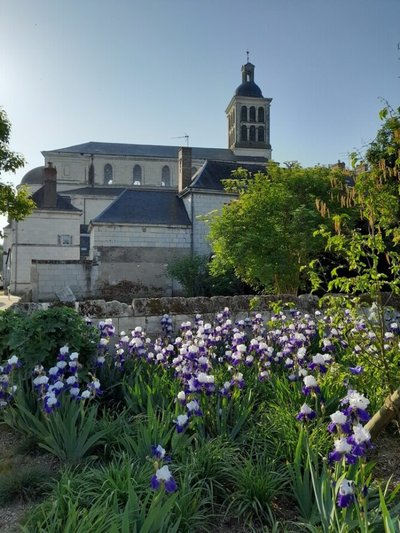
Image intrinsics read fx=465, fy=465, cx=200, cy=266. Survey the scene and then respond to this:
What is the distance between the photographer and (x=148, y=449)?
10.8ft

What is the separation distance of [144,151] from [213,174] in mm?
26003

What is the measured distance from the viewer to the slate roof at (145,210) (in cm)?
2616

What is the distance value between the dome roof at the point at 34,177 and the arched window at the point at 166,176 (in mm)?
12792

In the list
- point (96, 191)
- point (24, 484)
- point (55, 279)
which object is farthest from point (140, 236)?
point (24, 484)

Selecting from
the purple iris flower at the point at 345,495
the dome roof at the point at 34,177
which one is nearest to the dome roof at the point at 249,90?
the dome roof at the point at 34,177

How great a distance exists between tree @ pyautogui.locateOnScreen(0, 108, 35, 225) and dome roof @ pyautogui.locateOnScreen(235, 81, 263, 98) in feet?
138

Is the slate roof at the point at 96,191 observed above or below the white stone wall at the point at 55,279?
above

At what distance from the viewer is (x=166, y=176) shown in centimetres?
5172

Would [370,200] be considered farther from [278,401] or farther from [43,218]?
[43,218]

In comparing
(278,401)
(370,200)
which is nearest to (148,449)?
(278,401)

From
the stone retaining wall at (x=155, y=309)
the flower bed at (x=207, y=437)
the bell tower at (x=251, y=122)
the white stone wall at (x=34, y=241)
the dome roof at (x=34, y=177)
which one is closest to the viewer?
the flower bed at (x=207, y=437)

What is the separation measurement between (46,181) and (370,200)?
30970mm

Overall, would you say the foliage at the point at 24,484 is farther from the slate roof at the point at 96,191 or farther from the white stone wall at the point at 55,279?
the slate roof at the point at 96,191

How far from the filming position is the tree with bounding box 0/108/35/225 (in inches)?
593
